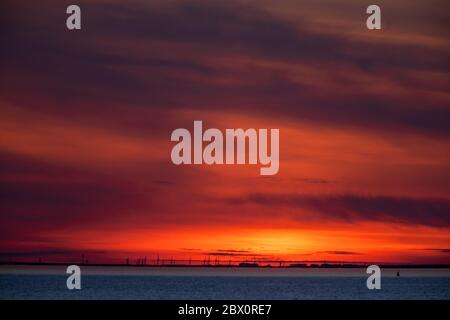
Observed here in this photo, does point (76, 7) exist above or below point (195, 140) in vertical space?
above
